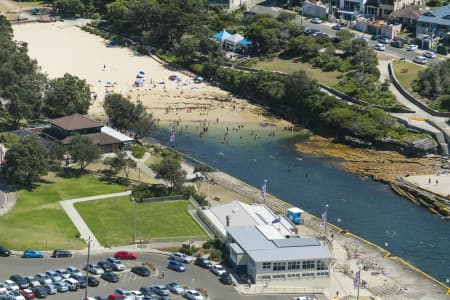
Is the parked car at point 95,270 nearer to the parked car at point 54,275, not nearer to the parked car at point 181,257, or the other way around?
the parked car at point 54,275

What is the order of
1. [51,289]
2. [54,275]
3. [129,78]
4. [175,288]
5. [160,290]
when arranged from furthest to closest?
[129,78] → [54,275] → [175,288] → [160,290] → [51,289]

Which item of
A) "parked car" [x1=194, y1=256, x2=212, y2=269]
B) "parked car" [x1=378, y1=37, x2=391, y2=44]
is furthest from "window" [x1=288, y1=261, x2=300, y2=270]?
"parked car" [x1=378, y1=37, x2=391, y2=44]

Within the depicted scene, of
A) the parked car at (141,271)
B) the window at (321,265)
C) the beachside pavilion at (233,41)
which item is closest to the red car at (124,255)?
the parked car at (141,271)


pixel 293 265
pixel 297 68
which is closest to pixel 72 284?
pixel 293 265

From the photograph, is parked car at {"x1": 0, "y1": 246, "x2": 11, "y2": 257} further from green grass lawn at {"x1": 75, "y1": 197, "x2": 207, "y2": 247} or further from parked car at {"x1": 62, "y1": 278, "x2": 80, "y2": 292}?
green grass lawn at {"x1": 75, "y1": 197, "x2": 207, "y2": 247}

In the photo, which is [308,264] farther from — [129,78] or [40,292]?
[129,78]

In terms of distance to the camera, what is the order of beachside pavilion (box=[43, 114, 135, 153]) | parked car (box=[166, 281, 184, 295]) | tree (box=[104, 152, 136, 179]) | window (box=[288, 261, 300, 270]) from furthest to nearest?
beachside pavilion (box=[43, 114, 135, 153])
tree (box=[104, 152, 136, 179])
window (box=[288, 261, 300, 270])
parked car (box=[166, 281, 184, 295])
